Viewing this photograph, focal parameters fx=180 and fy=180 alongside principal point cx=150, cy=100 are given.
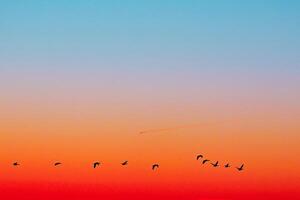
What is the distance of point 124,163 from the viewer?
7038 cm

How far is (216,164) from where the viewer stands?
7856 cm

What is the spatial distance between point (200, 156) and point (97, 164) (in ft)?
149

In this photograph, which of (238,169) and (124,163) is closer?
→ (124,163)

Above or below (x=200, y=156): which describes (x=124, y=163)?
below

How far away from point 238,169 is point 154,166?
36573mm

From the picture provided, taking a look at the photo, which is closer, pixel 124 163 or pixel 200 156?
pixel 124 163

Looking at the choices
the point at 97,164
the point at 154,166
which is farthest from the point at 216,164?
the point at 97,164

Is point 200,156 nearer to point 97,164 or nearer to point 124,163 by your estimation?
point 124,163

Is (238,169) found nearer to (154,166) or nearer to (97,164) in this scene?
(154,166)

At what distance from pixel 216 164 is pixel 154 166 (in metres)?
27.1

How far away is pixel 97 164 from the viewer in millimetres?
77375

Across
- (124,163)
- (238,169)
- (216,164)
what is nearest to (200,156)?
(216,164)

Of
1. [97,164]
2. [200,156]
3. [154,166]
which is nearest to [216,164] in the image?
[200,156]

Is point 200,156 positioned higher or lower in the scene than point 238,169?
higher
